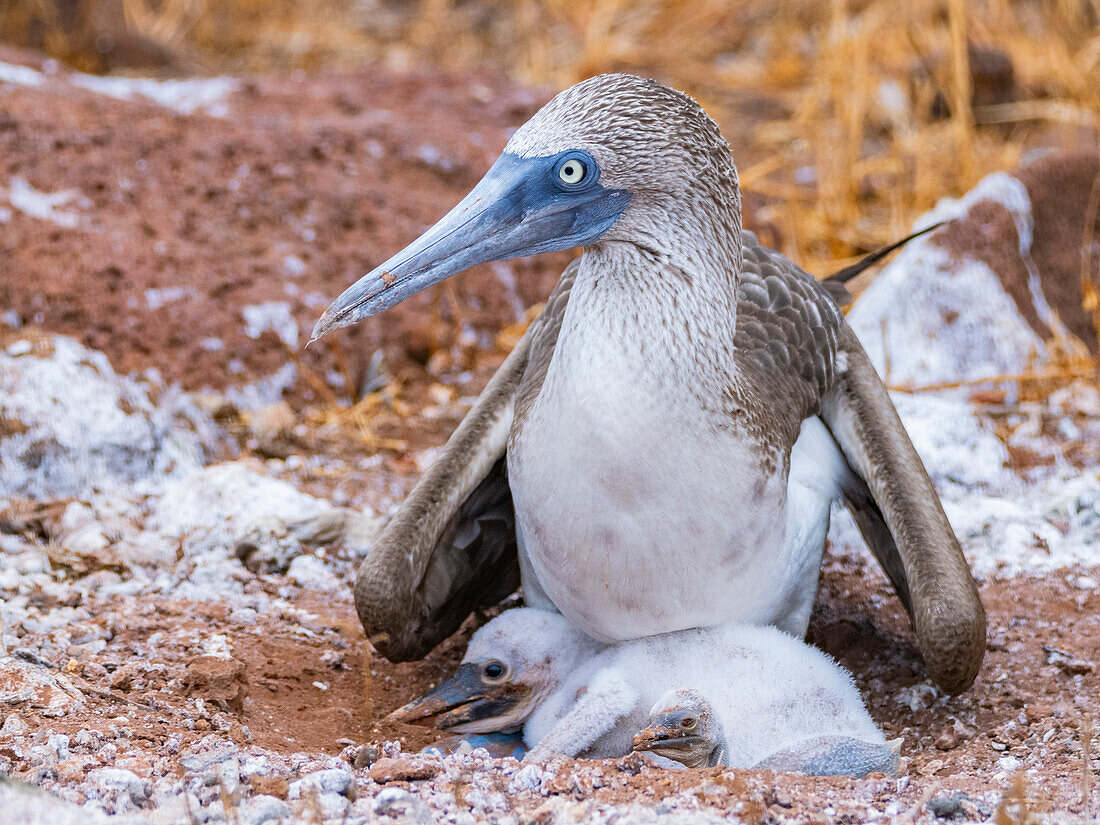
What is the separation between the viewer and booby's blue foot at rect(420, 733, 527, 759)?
10.0 ft

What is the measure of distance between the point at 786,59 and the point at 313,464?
17.0 ft

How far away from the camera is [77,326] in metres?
4.34

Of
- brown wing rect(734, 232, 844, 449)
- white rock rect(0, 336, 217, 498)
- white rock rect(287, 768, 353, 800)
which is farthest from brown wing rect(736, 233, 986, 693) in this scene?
white rock rect(0, 336, 217, 498)

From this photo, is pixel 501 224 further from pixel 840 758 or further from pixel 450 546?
pixel 840 758

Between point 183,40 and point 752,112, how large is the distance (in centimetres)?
389

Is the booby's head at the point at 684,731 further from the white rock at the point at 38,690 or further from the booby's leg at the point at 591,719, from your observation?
the white rock at the point at 38,690

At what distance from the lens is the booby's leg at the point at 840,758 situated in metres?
2.53

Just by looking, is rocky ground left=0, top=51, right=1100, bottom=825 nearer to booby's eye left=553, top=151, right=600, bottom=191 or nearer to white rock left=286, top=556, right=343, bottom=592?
white rock left=286, top=556, right=343, bottom=592

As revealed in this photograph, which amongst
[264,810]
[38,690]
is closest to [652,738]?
[264,810]

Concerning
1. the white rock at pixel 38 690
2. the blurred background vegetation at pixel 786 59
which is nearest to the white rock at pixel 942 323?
the blurred background vegetation at pixel 786 59

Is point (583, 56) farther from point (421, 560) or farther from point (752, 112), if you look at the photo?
point (421, 560)

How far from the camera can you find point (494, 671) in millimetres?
3117

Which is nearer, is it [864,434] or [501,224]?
[501,224]

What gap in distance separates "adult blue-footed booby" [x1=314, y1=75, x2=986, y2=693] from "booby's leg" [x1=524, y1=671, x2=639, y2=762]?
16 centimetres
